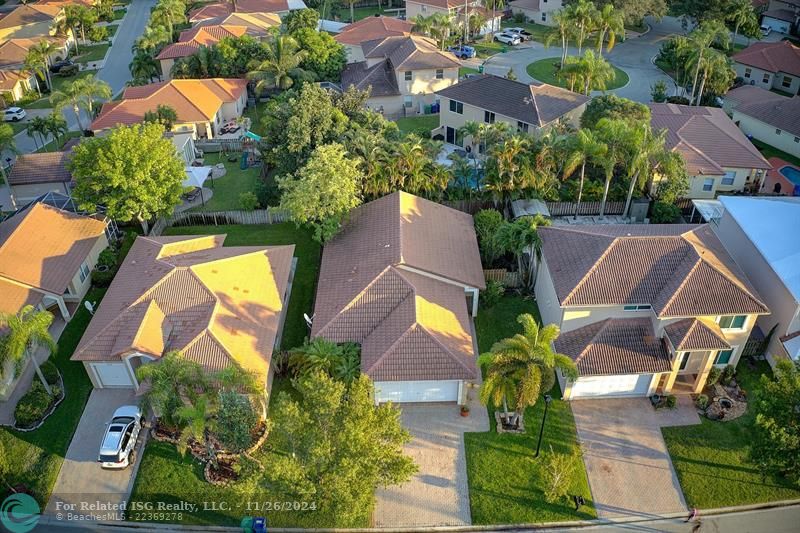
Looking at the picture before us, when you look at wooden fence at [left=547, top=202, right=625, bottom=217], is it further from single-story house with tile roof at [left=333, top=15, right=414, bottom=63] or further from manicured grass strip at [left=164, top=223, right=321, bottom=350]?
single-story house with tile roof at [left=333, top=15, right=414, bottom=63]

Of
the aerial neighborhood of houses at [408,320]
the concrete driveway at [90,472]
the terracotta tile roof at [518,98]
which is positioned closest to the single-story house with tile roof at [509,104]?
the terracotta tile roof at [518,98]

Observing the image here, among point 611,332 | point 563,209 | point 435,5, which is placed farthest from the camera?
point 435,5

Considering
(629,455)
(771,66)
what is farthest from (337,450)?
(771,66)

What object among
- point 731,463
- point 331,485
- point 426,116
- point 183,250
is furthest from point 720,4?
point 331,485

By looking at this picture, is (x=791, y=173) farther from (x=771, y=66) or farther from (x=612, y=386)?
(x=612, y=386)

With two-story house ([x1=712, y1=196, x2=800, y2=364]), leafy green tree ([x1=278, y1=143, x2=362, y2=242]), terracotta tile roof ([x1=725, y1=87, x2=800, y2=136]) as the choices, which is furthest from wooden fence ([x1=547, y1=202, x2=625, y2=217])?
terracotta tile roof ([x1=725, y1=87, x2=800, y2=136])

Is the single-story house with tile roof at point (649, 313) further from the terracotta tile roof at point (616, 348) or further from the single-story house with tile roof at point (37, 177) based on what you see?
the single-story house with tile roof at point (37, 177)

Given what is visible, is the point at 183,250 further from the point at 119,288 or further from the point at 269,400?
the point at 269,400
